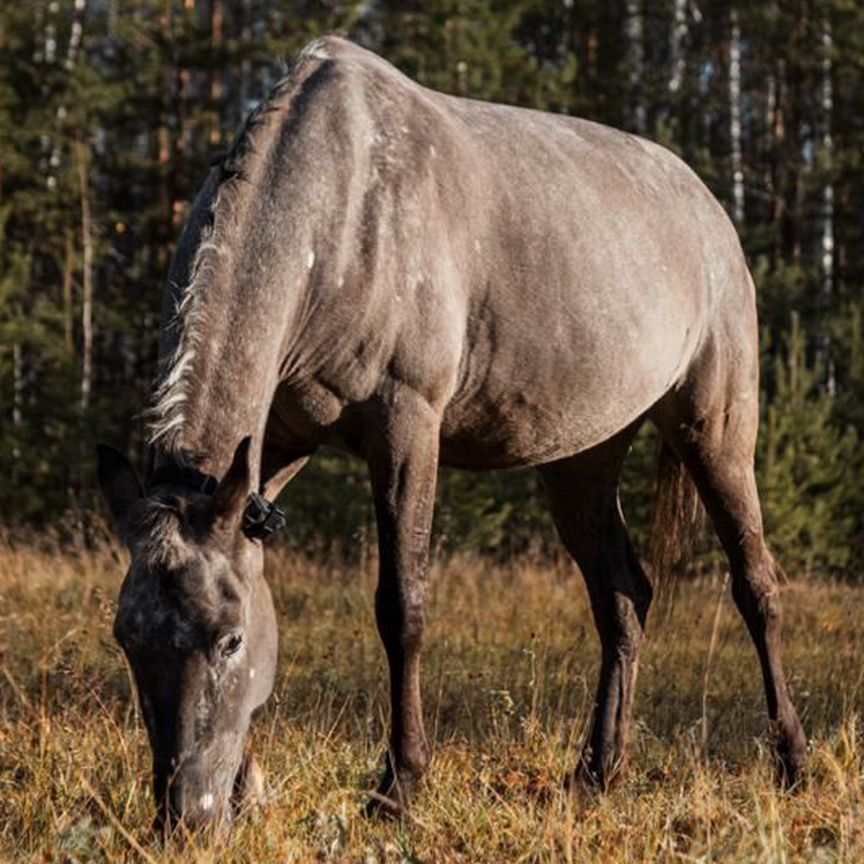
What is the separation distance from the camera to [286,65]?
4.66 m

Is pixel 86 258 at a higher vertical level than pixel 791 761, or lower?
lower

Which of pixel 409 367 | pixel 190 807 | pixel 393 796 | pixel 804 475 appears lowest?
pixel 804 475

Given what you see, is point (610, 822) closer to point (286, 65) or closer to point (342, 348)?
point (342, 348)

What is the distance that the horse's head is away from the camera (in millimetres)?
3195

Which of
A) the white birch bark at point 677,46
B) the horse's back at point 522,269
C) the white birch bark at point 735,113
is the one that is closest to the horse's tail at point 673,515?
the horse's back at point 522,269

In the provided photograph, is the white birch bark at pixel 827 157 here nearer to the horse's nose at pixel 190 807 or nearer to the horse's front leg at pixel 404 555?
the horse's front leg at pixel 404 555

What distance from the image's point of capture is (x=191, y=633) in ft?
10.6

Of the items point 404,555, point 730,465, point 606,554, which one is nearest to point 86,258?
point 606,554

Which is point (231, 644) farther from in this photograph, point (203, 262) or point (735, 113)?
point (735, 113)

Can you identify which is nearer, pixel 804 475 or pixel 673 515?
pixel 673 515

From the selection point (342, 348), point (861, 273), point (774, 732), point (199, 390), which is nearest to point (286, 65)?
point (342, 348)

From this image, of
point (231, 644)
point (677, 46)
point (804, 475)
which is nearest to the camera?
point (231, 644)

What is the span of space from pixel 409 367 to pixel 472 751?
5.68 feet

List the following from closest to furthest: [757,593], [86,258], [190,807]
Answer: [190,807] < [757,593] < [86,258]
